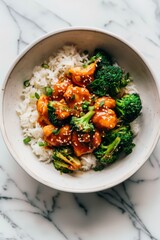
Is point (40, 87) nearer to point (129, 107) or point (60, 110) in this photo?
point (60, 110)

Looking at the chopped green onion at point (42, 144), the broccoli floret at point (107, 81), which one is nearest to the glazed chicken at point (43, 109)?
the chopped green onion at point (42, 144)

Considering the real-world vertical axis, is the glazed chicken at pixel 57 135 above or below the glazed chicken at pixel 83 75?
below

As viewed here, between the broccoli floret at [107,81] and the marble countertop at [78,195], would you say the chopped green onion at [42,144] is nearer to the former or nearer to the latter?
the marble countertop at [78,195]

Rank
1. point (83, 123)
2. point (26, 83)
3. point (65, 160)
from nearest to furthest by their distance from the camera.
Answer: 1. point (83, 123)
2. point (65, 160)
3. point (26, 83)

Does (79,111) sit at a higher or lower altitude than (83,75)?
lower

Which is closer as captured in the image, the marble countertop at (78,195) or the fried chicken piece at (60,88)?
the fried chicken piece at (60,88)

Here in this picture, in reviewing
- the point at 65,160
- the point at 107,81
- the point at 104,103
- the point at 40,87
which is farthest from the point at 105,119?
the point at 40,87

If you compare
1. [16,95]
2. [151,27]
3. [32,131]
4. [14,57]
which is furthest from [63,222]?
[151,27]

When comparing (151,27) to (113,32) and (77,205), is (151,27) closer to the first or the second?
(113,32)
